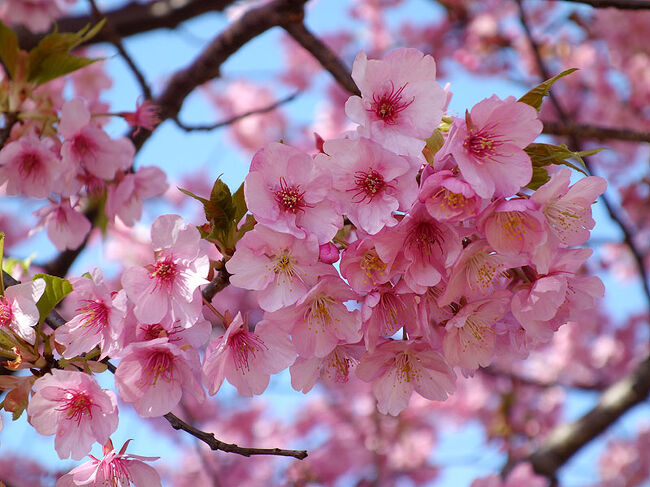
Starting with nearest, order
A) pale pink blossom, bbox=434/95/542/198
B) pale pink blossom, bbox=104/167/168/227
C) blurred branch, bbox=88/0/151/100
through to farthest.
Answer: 1. pale pink blossom, bbox=434/95/542/198
2. pale pink blossom, bbox=104/167/168/227
3. blurred branch, bbox=88/0/151/100

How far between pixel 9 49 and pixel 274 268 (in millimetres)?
1045

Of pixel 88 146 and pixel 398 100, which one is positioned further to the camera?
pixel 88 146

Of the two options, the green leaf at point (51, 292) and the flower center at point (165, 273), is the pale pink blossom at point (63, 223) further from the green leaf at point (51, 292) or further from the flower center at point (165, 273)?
the flower center at point (165, 273)

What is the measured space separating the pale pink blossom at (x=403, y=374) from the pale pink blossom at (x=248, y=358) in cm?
17

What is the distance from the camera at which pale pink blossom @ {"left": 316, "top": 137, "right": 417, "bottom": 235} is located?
1.08 metres

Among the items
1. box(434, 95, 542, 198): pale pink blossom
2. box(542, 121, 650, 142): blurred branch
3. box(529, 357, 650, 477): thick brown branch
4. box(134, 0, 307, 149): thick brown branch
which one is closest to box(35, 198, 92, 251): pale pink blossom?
box(134, 0, 307, 149): thick brown branch

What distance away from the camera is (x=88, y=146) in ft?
5.45

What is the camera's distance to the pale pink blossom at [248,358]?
3.79ft

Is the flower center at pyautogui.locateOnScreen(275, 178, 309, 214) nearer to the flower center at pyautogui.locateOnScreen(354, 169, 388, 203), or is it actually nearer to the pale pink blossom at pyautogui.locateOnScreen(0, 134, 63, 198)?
the flower center at pyautogui.locateOnScreen(354, 169, 388, 203)

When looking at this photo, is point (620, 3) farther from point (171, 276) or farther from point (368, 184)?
point (171, 276)

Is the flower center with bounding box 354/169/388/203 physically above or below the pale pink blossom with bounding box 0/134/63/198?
above

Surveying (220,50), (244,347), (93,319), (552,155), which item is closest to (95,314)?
(93,319)

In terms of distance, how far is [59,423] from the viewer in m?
1.13

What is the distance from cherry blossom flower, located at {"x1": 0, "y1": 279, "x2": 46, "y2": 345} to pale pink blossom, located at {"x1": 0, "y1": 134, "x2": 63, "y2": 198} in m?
0.53
